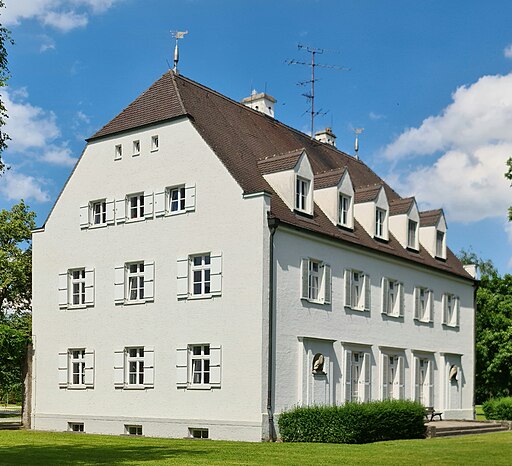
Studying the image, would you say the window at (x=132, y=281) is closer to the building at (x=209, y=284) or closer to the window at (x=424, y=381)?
the building at (x=209, y=284)

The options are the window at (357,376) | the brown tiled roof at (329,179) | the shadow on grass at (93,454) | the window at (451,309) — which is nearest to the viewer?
the shadow on grass at (93,454)

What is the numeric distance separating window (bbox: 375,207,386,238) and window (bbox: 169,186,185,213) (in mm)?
9204

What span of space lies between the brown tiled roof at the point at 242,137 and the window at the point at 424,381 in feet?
14.2

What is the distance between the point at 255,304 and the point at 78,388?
9.07 metres

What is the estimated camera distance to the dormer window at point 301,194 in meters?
30.8

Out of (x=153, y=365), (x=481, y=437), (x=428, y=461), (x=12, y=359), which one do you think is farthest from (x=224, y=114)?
(x=428, y=461)

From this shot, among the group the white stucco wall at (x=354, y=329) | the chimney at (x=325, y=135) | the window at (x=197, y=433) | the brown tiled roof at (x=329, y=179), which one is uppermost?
the chimney at (x=325, y=135)

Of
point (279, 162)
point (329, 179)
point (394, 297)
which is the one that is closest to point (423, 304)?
point (394, 297)

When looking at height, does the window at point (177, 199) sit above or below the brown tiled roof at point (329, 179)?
below

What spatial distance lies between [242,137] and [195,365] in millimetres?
9285

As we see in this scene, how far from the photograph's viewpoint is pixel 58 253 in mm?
34562

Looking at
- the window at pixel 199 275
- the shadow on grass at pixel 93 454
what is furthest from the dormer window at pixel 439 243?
the shadow on grass at pixel 93 454

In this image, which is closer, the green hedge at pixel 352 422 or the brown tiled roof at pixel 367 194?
the green hedge at pixel 352 422

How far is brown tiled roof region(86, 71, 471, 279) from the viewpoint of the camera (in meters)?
30.2
